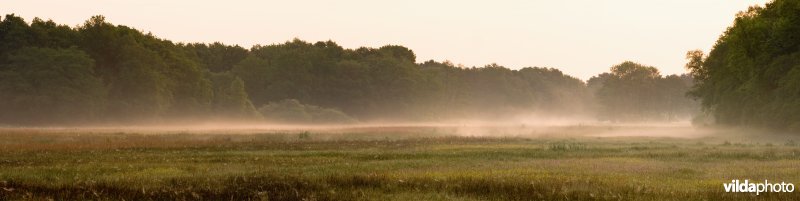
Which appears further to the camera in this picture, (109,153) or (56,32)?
(56,32)

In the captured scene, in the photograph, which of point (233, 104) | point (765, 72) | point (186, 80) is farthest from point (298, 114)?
point (765, 72)

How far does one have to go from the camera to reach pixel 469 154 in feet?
109

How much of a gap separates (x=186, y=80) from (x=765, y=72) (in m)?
87.8

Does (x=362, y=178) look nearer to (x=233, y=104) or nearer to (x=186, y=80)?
(x=186, y=80)

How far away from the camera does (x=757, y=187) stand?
671 inches

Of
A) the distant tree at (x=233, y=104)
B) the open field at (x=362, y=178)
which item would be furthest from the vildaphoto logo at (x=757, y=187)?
the distant tree at (x=233, y=104)

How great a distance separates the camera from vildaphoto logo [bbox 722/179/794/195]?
16708mm

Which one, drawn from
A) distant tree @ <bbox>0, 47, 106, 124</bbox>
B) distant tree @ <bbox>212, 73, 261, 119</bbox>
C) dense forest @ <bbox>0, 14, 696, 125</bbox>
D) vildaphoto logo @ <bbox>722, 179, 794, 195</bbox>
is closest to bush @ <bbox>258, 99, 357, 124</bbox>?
dense forest @ <bbox>0, 14, 696, 125</bbox>

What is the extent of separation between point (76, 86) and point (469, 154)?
7994cm

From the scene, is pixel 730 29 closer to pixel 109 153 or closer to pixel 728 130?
pixel 728 130

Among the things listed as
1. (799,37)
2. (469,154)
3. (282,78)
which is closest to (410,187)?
(469,154)

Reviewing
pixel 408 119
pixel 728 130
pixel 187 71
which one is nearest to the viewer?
pixel 728 130

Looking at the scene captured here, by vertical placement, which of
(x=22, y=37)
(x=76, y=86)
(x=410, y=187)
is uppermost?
(x=22, y=37)

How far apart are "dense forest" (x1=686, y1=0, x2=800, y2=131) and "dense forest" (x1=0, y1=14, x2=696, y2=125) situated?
47.1ft
